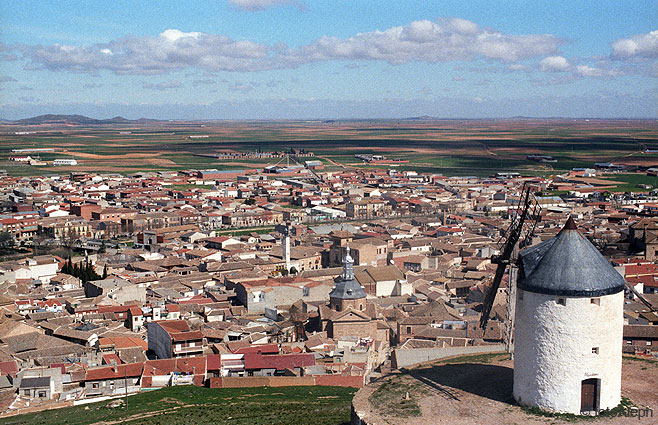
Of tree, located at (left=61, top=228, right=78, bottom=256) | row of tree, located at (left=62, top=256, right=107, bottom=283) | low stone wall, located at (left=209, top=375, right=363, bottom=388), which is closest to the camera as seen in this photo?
low stone wall, located at (left=209, top=375, right=363, bottom=388)

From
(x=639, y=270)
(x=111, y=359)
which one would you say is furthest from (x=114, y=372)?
(x=639, y=270)

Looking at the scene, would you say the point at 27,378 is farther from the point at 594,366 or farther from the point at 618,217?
the point at 618,217

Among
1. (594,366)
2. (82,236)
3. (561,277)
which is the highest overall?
(561,277)

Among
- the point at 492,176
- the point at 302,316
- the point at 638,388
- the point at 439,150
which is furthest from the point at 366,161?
the point at 638,388

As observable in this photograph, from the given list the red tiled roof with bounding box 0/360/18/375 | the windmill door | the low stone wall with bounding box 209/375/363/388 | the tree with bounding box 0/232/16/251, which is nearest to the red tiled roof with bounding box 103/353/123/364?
the red tiled roof with bounding box 0/360/18/375

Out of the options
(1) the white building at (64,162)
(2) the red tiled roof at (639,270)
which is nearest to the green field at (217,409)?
(2) the red tiled roof at (639,270)

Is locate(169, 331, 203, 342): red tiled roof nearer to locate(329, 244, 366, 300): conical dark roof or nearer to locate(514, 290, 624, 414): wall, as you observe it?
locate(329, 244, 366, 300): conical dark roof

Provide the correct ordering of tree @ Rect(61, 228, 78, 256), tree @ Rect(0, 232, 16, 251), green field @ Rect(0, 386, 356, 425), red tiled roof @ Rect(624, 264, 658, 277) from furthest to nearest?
tree @ Rect(0, 232, 16, 251)
tree @ Rect(61, 228, 78, 256)
red tiled roof @ Rect(624, 264, 658, 277)
green field @ Rect(0, 386, 356, 425)

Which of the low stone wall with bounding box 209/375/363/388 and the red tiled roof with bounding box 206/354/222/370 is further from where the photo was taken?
the red tiled roof with bounding box 206/354/222/370

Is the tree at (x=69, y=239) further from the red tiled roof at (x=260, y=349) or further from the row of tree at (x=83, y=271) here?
the red tiled roof at (x=260, y=349)

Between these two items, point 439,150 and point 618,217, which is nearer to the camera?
point 618,217
